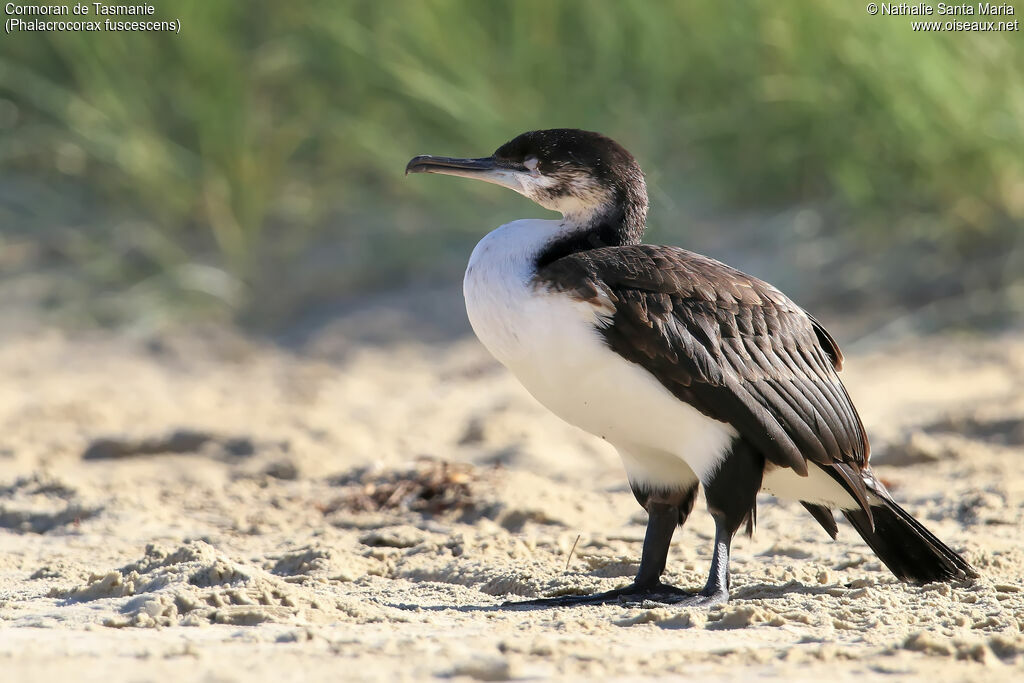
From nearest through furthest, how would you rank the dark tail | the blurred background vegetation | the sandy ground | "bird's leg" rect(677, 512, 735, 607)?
the sandy ground → "bird's leg" rect(677, 512, 735, 607) → the dark tail → the blurred background vegetation

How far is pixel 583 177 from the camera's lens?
3.82m

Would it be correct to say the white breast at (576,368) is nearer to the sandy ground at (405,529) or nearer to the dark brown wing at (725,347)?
the dark brown wing at (725,347)

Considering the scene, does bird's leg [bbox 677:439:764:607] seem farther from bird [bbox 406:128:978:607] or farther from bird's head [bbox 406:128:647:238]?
bird's head [bbox 406:128:647:238]

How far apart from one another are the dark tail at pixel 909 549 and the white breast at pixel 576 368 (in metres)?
0.58

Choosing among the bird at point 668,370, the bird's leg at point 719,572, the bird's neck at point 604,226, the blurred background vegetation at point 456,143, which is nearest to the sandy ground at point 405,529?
the bird's leg at point 719,572

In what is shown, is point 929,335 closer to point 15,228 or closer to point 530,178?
point 530,178

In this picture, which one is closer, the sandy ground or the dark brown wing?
the sandy ground

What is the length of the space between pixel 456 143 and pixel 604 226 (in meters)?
4.11

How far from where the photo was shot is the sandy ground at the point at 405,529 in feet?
9.06

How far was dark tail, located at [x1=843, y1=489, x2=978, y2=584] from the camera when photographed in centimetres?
363

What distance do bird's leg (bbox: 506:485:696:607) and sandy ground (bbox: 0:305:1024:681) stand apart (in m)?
0.15

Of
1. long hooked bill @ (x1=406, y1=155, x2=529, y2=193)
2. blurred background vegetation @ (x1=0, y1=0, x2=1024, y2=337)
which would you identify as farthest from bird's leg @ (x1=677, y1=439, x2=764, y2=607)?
blurred background vegetation @ (x1=0, y1=0, x2=1024, y2=337)

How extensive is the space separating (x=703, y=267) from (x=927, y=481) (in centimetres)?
181

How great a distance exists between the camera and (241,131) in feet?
25.8
